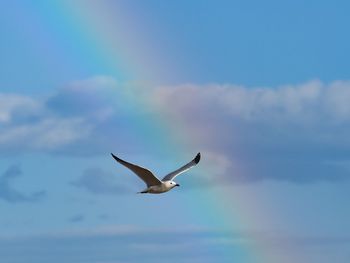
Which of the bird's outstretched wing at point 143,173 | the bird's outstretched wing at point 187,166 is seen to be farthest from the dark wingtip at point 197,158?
the bird's outstretched wing at point 143,173

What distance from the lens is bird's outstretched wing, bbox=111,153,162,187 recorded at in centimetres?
9094

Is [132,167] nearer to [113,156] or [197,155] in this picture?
[113,156]

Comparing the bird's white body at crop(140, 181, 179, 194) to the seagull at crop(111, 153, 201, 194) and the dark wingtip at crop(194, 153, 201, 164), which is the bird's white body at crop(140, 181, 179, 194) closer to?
the seagull at crop(111, 153, 201, 194)

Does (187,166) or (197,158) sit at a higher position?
(197,158)

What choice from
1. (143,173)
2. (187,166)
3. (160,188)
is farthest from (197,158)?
(143,173)

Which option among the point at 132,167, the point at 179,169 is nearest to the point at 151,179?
the point at 132,167

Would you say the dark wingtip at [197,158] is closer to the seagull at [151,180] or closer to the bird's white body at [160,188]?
the seagull at [151,180]

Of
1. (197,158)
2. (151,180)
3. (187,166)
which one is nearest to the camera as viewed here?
(151,180)

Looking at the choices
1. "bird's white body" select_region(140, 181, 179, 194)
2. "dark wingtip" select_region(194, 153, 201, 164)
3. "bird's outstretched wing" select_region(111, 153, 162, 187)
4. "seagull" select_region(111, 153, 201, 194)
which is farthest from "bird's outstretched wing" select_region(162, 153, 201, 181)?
"bird's outstretched wing" select_region(111, 153, 162, 187)

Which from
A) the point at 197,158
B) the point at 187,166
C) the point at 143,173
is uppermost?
the point at 197,158

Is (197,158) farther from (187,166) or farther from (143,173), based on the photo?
(143,173)

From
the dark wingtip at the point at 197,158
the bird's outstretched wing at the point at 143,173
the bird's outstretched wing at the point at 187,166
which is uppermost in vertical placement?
the dark wingtip at the point at 197,158

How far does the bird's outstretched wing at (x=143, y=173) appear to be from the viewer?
90.9 metres

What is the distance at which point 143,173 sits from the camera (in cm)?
9625
